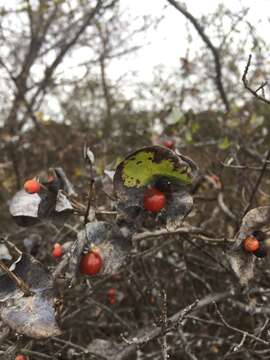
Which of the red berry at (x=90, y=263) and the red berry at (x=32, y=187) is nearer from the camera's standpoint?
the red berry at (x=90, y=263)

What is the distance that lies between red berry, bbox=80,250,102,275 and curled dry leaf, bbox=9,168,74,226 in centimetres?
17

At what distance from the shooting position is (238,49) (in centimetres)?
Answer: 328

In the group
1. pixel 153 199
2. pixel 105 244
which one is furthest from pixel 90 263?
pixel 153 199

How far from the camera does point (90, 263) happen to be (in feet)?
3.54

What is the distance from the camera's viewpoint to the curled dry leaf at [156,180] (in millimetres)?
1054

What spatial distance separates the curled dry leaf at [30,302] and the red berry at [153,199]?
0.28 meters

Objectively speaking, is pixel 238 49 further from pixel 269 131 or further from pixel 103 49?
pixel 103 49

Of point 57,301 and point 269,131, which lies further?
point 269,131

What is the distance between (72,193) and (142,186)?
242mm

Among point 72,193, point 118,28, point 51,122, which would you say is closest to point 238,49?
point 118,28

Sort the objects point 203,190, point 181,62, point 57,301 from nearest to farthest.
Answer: point 57,301, point 203,190, point 181,62

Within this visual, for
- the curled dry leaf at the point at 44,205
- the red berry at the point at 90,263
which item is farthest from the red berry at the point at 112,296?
the red berry at the point at 90,263

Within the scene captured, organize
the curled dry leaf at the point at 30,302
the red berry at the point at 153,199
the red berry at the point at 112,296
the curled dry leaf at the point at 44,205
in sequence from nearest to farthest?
1. the curled dry leaf at the point at 30,302
2. the red berry at the point at 153,199
3. the curled dry leaf at the point at 44,205
4. the red berry at the point at 112,296

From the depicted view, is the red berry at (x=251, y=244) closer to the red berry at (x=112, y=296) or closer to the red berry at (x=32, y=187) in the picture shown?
the red berry at (x=32, y=187)
